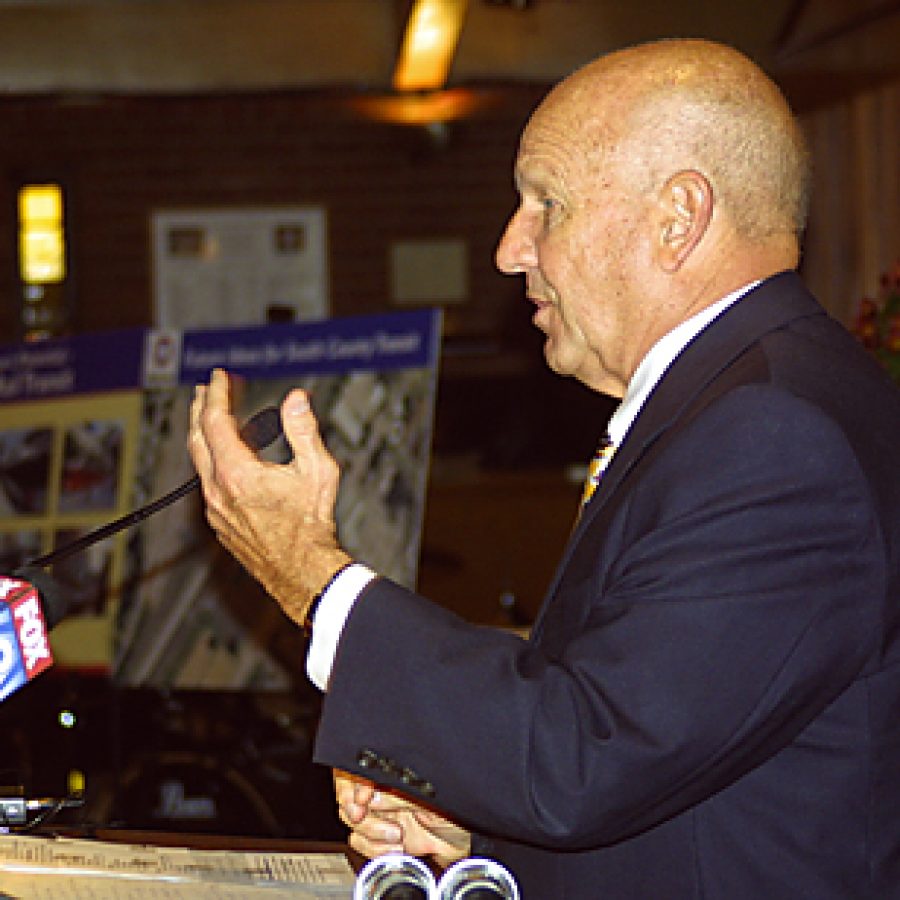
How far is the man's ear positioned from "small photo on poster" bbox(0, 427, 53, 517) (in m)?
2.81

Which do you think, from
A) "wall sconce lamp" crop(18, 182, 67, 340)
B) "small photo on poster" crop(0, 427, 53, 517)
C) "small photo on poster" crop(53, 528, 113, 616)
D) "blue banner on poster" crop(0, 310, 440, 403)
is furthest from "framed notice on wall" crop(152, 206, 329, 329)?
"small photo on poster" crop(53, 528, 113, 616)

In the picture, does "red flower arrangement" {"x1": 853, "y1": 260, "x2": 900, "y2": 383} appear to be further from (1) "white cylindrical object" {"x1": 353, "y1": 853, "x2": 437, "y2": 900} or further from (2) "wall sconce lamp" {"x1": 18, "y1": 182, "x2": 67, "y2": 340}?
(2) "wall sconce lamp" {"x1": 18, "y1": 182, "x2": 67, "y2": 340}

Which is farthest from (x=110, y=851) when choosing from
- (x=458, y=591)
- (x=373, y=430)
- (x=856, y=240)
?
(x=856, y=240)

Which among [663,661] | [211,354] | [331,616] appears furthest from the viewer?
[211,354]

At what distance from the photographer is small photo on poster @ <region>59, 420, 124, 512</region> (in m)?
3.76

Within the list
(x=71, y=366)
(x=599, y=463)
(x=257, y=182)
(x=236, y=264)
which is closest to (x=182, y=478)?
(x=71, y=366)

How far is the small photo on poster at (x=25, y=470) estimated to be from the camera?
12.5ft

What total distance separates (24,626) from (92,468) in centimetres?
261

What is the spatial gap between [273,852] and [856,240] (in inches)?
236

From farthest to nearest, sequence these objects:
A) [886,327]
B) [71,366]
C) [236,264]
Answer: [236,264], [71,366], [886,327]

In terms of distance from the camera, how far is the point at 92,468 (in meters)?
3.79

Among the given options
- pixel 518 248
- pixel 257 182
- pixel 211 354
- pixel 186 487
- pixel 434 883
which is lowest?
pixel 434 883

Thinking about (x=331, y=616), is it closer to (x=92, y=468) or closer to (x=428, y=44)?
(x=92, y=468)

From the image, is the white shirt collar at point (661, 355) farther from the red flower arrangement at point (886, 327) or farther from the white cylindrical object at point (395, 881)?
the red flower arrangement at point (886, 327)
